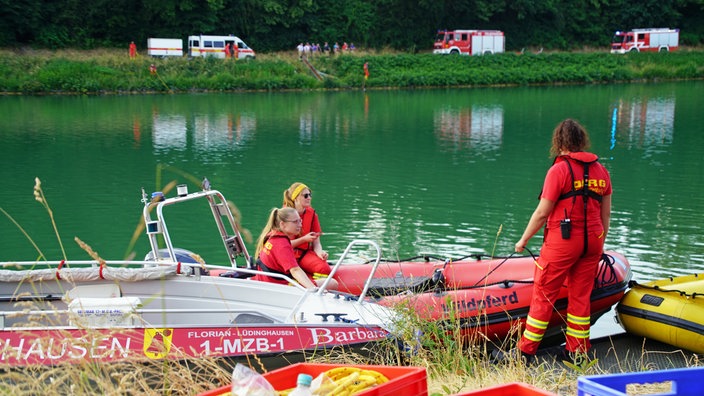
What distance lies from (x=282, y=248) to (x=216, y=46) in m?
38.4

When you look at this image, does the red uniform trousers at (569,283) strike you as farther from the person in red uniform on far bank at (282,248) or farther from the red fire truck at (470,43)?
the red fire truck at (470,43)

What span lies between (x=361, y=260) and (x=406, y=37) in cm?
4199

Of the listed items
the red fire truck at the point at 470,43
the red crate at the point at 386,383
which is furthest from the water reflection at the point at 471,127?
the red crate at the point at 386,383

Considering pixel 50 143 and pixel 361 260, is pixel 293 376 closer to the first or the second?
pixel 361 260

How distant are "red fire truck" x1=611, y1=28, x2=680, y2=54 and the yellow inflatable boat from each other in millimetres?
46055

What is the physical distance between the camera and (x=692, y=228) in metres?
11.7

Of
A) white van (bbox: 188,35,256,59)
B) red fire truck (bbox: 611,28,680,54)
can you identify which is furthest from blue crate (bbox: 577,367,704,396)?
red fire truck (bbox: 611,28,680,54)

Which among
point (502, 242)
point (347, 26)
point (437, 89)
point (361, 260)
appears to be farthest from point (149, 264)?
point (347, 26)

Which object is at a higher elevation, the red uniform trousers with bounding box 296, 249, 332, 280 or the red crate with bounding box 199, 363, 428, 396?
the red crate with bounding box 199, 363, 428, 396

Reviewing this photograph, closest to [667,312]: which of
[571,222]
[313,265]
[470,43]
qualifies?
[571,222]

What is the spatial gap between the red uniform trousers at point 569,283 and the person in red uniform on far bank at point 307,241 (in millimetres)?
1736

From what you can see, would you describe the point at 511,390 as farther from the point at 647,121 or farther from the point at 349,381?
the point at 647,121

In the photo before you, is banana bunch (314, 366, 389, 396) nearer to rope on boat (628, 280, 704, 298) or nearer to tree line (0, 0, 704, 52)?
rope on boat (628, 280, 704, 298)

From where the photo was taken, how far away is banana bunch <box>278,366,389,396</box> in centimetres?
305
